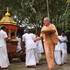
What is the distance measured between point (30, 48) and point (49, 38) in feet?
13.8

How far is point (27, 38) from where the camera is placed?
17000 mm

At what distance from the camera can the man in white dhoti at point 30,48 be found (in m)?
17.0

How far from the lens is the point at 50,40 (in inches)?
512

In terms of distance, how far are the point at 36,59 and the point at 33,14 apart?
5.42m

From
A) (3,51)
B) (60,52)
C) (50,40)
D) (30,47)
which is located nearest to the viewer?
(50,40)

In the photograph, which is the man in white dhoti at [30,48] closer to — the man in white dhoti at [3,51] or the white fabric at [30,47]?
the white fabric at [30,47]

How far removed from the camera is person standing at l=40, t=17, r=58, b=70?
12.8 metres

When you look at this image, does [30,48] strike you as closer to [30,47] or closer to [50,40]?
[30,47]

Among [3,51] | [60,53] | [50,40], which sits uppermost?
[50,40]

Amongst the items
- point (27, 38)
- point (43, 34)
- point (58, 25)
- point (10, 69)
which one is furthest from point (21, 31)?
point (43, 34)

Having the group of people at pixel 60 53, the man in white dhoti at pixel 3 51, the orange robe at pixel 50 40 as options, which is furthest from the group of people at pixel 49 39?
the group of people at pixel 60 53

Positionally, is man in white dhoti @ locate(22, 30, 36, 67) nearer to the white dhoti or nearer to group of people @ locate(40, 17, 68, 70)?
the white dhoti

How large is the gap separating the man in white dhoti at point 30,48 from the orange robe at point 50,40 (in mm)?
3929

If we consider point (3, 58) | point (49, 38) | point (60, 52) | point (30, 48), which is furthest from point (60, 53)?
point (49, 38)
